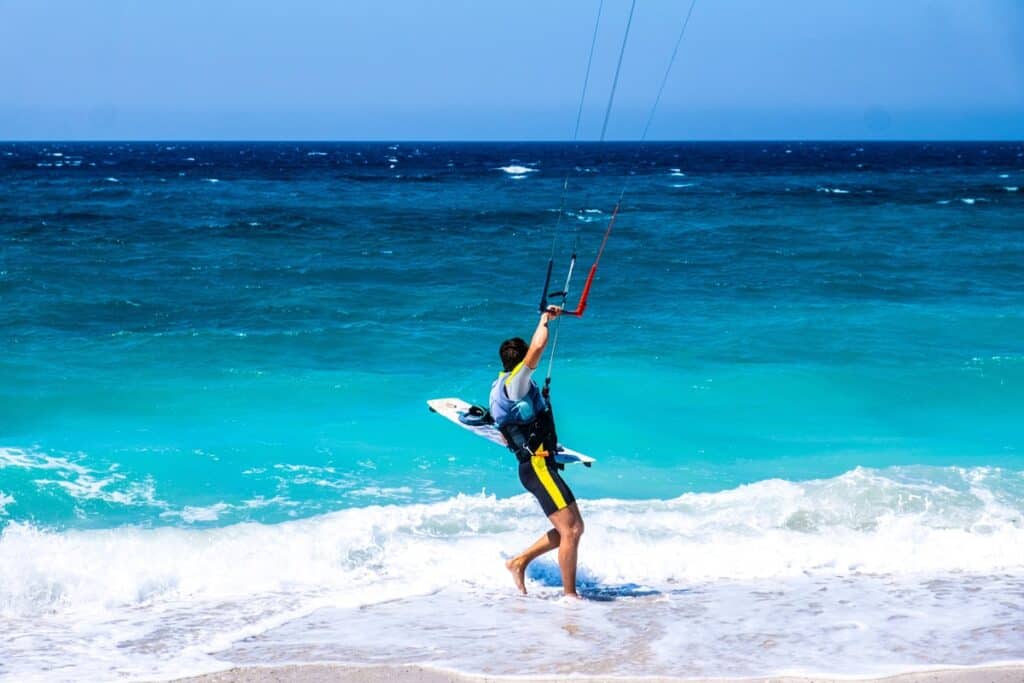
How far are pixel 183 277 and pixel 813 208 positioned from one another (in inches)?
877

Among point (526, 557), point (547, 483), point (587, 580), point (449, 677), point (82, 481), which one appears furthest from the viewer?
point (82, 481)

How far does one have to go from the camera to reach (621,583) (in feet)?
24.1

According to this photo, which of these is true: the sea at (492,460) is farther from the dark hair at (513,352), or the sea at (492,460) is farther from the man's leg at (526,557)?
the dark hair at (513,352)

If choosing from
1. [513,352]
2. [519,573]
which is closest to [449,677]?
[519,573]

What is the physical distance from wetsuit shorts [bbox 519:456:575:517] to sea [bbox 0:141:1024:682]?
25.8 inches

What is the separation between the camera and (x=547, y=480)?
21.6ft

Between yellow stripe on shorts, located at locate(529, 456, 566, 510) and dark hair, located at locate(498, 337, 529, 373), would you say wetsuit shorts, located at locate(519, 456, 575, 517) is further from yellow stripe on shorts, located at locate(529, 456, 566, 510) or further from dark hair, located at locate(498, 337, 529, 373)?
dark hair, located at locate(498, 337, 529, 373)

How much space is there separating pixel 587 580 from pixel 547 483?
1191 mm

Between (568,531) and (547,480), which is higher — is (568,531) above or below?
below

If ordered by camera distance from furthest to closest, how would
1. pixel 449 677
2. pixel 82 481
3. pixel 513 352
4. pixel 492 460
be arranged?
pixel 492 460, pixel 82 481, pixel 513 352, pixel 449 677

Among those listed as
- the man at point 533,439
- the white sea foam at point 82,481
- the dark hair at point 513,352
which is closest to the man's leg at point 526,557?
the man at point 533,439

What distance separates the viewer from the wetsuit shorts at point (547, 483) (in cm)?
657

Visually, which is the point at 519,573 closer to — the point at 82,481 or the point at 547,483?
the point at 547,483

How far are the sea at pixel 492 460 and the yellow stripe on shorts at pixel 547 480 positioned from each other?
67 centimetres
